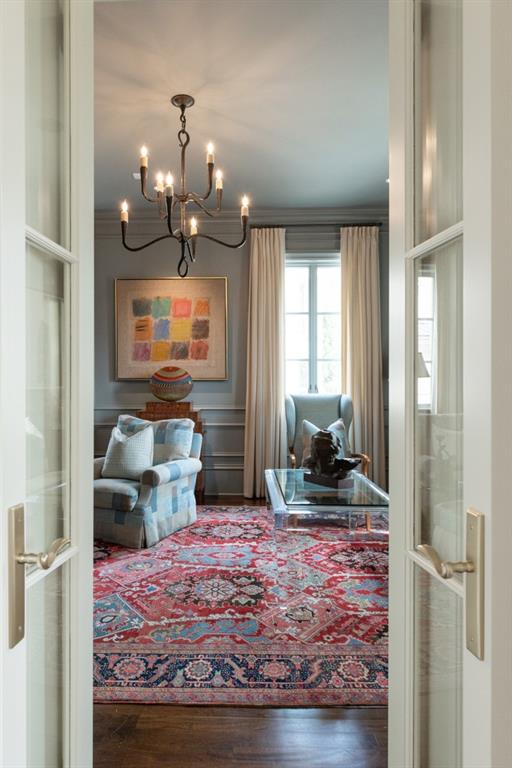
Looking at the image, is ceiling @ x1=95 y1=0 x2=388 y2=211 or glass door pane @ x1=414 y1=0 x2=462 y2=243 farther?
ceiling @ x1=95 y1=0 x2=388 y2=211

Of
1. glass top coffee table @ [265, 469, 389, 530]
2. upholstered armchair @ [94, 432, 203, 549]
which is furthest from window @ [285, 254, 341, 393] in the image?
glass top coffee table @ [265, 469, 389, 530]

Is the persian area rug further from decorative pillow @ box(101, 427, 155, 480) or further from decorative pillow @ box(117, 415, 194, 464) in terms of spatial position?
decorative pillow @ box(117, 415, 194, 464)

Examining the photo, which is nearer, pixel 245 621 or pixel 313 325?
pixel 245 621

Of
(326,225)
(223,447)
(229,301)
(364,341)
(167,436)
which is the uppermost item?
(326,225)

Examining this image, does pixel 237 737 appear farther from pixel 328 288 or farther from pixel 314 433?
pixel 328 288

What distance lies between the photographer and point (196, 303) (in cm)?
523

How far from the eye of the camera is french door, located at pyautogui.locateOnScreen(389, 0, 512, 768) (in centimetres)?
61

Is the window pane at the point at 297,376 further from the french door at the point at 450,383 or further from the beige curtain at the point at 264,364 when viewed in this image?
the french door at the point at 450,383

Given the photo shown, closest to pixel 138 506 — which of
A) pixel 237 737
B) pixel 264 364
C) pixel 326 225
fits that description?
pixel 237 737

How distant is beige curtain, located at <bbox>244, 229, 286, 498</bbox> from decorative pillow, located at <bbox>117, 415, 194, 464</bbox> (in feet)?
3.75

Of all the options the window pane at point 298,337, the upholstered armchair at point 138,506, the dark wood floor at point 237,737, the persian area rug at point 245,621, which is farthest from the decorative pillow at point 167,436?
the dark wood floor at point 237,737

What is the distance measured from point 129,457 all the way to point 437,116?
10.4 feet

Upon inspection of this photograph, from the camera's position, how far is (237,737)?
1600 millimetres

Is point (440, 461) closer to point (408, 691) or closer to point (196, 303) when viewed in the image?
point (408, 691)
